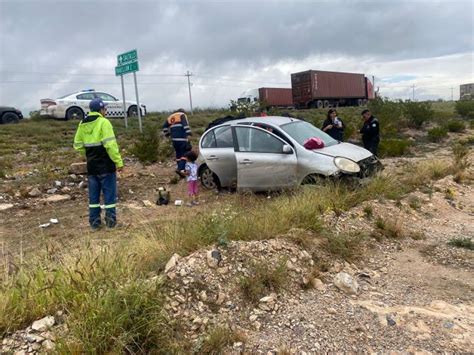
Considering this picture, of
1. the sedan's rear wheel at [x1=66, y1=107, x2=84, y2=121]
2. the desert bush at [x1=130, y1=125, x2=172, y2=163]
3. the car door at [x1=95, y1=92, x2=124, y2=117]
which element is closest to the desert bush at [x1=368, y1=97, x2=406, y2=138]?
the desert bush at [x1=130, y1=125, x2=172, y2=163]

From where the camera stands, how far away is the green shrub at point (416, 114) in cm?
1931

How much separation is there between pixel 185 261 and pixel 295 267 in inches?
41.4

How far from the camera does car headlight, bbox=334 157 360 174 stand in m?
6.38

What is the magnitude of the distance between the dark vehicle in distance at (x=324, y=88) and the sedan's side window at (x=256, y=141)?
25219 mm

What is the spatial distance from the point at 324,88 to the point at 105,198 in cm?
2916

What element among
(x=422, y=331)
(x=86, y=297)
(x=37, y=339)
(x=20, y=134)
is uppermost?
(x=20, y=134)

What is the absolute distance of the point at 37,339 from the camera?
8.73ft

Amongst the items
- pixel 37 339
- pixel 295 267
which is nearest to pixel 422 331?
pixel 295 267

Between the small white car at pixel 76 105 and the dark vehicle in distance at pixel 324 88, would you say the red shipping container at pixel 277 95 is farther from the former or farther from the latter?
the small white car at pixel 76 105

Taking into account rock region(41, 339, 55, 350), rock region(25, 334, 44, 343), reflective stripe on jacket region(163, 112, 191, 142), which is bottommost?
rock region(41, 339, 55, 350)

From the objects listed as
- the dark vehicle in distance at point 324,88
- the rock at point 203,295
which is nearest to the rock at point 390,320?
the rock at point 203,295

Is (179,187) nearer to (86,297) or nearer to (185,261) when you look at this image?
(185,261)

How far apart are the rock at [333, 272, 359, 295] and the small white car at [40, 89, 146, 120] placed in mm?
17058

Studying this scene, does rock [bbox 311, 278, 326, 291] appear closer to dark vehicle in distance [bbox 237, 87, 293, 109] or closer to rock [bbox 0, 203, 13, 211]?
rock [bbox 0, 203, 13, 211]
